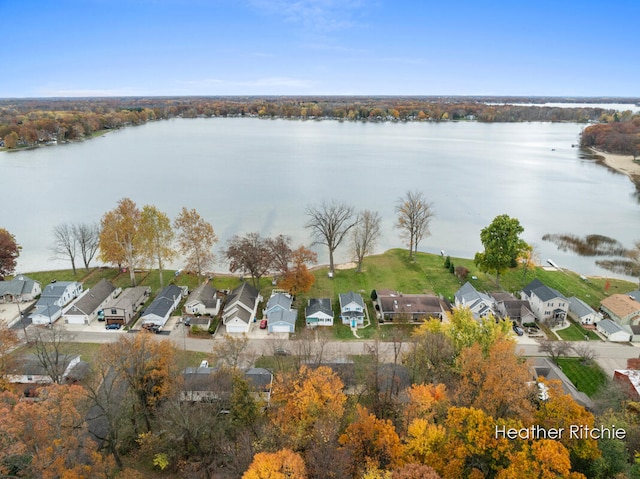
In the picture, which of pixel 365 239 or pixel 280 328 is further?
pixel 365 239

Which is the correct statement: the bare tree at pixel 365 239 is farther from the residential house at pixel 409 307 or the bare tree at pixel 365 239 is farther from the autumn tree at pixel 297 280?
the autumn tree at pixel 297 280

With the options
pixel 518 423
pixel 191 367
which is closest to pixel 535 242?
pixel 518 423

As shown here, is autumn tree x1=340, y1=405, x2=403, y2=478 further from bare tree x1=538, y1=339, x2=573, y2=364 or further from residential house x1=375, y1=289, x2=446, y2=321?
bare tree x1=538, y1=339, x2=573, y2=364

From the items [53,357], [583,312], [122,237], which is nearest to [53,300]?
[122,237]

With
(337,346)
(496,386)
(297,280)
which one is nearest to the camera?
(496,386)

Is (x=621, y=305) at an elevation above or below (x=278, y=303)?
above

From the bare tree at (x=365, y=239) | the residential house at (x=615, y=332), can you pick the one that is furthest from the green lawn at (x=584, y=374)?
the bare tree at (x=365, y=239)

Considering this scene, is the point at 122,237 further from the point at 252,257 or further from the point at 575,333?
the point at 575,333

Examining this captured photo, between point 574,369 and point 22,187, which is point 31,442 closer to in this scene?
point 574,369
